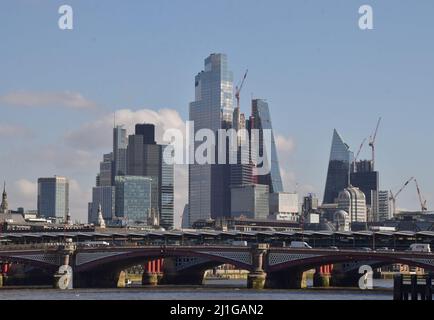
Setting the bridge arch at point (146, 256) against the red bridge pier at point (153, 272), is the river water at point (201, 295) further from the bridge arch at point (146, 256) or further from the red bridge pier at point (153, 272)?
the red bridge pier at point (153, 272)

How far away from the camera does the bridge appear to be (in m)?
133

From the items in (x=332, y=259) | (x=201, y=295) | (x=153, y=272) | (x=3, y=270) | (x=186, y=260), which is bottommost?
(x=201, y=295)

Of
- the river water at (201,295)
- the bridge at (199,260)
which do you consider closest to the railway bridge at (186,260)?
the bridge at (199,260)

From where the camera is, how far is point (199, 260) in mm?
153375

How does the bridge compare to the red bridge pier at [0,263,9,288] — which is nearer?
the bridge

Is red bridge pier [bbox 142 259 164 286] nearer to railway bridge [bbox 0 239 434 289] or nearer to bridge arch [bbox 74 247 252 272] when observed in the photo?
railway bridge [bbox 0 239 434 289]

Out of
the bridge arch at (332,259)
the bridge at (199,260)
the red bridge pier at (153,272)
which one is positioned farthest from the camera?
the red bridge pier at (153,272)

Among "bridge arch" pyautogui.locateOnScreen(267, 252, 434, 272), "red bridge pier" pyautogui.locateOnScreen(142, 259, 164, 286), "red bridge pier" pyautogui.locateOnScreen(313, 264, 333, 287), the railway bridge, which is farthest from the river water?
"red bridge pier" pyautogui.locateOnScreen(142, 259, 164, 286)

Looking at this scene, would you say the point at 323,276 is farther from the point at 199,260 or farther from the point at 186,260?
the point at 186,260

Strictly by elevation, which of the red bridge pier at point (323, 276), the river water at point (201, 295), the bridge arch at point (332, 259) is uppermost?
the bridge arch at point (332, 259)

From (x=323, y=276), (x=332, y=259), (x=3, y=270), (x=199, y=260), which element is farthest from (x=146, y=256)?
(x=3, y=270)

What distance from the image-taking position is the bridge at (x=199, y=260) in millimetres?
132750

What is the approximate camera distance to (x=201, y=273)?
15900 centimetres
